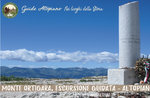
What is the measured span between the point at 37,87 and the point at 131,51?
7261mm

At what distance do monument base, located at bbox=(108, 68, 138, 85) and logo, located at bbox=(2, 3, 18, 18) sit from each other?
7.19 m

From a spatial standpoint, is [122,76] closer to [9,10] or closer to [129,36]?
[129,36]

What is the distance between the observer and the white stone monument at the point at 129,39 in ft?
53.4

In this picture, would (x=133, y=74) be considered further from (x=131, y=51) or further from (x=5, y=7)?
(x=5, y=7)

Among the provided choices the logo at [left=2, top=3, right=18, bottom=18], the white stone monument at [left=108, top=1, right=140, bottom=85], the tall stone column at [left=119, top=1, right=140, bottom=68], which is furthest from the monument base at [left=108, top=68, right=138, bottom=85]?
→ the logo at [left=2, top=3, right=18, bottom=18]

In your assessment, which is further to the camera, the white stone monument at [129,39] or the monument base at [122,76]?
the white stone monument at [129,39]

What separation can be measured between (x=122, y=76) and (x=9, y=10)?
8135 millimetres

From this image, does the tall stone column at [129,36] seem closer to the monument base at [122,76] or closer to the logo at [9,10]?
the monument base at [122,76]

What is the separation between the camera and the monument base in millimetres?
15578

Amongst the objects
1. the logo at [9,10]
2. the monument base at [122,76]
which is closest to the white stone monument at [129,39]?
the monument base at [122,76]

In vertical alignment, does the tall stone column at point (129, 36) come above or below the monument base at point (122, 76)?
above

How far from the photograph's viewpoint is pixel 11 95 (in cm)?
1230

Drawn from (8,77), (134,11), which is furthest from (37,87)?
(8,77)

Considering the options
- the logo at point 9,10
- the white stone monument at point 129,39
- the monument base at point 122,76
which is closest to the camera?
the logo at point 9,10
